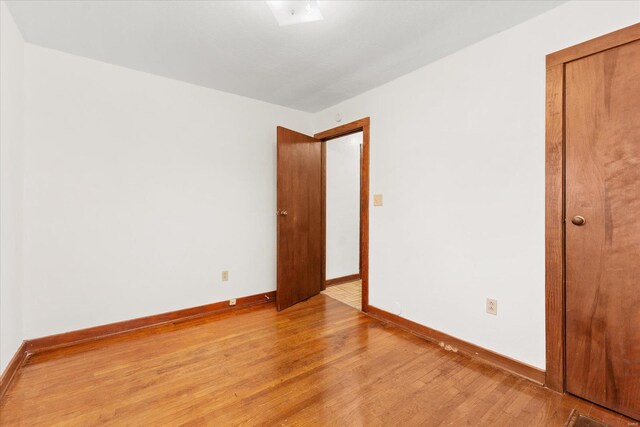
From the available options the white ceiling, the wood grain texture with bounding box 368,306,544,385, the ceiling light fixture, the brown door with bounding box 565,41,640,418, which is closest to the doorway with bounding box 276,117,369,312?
the wood grain texture with bounding box 368,306,544,385

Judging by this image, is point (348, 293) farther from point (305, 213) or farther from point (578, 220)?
point (578, 220)

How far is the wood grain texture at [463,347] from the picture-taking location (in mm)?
1770

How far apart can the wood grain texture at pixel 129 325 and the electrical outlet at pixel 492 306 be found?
7.32 ft

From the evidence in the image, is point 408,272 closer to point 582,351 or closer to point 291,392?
point 582,351

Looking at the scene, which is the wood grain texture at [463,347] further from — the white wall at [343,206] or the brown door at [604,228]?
the white wall at [343,206]

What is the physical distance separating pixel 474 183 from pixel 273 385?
192cm

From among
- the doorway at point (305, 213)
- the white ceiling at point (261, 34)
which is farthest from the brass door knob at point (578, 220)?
the doorway at point (305, 213)

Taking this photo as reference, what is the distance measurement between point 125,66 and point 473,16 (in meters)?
2.69

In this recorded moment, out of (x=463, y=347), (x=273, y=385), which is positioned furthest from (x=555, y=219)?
(x=273, y=385)

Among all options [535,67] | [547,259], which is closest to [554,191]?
[547,259]

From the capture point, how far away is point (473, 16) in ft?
5.75

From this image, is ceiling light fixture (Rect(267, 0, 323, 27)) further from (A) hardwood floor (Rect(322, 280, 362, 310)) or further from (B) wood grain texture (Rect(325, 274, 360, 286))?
(B) wood grain texture (Rect(325, 274, 360, 286))

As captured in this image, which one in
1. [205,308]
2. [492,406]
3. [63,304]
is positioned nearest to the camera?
[492,406]

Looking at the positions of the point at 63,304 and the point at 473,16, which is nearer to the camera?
the point at 473,16
